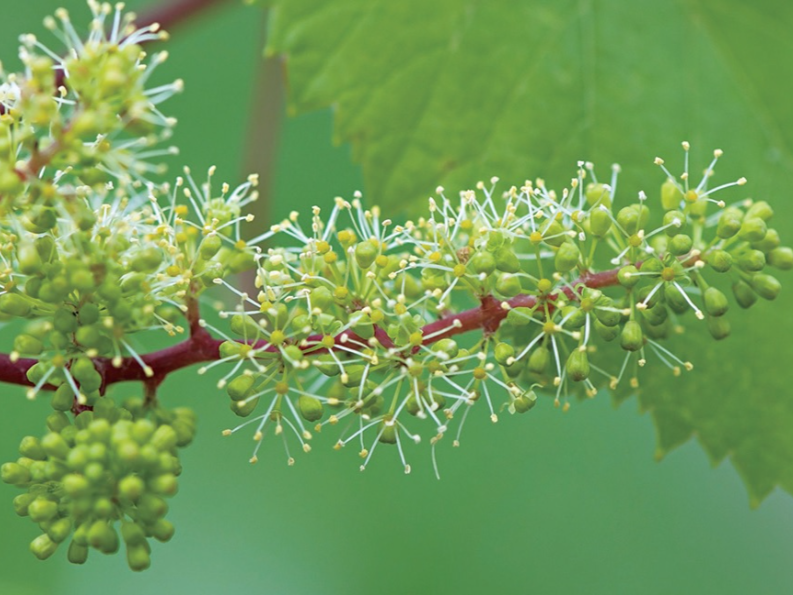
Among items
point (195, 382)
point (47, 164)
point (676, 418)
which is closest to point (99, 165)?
point (47, 164)

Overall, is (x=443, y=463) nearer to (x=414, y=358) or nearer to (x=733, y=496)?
(x=733, y=496)

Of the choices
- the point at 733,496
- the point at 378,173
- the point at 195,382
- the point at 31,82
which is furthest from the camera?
the point at 733,496

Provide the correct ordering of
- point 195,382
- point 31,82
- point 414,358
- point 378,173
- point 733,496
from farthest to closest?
point 733,496 < point 195,382 < point 378,173 < point 414,358 < point 31,82

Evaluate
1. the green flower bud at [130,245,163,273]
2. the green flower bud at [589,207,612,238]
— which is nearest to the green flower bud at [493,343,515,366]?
the green flower bud at [589,207,612,238]

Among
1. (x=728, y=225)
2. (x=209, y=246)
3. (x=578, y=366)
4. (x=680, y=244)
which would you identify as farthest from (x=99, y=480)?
(x=728, y=225)

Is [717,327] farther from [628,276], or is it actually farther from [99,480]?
[99,480]

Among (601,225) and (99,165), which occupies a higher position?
(601,225)
